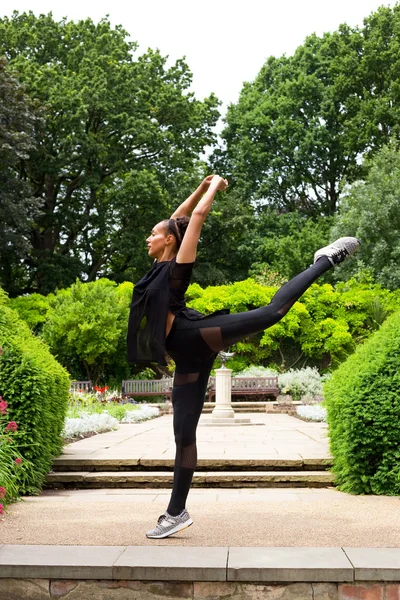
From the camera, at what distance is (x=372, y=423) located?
601 centimetres

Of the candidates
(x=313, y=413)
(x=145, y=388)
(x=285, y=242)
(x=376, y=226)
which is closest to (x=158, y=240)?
(x=313, y=413)

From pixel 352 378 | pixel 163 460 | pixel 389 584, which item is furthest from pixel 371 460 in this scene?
pixel 389 584

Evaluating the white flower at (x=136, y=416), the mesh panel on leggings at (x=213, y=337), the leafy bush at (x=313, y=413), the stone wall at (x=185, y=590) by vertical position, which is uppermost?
the mesh panel on leggings at (x=213, y=337)

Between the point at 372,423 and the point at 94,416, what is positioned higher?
the point at 372,423

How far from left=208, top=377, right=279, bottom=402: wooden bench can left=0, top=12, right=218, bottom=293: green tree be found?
9.60 m

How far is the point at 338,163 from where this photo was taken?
35.2 meters

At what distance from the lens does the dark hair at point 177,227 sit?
4551mm

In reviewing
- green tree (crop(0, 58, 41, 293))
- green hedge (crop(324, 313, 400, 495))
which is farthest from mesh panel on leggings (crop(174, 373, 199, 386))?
green tree (crop(0, 58, 41, 293))

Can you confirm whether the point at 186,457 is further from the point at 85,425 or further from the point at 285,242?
the point at 285,242

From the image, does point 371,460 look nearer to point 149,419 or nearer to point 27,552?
point 27,552

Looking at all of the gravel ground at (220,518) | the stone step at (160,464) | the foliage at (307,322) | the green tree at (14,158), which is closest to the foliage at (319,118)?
the foliage at (307,322)

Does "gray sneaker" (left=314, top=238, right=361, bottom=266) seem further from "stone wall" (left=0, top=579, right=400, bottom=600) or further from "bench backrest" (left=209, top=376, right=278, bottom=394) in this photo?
"bench backrest" (left=209, top=376, right=278, bottom=394)

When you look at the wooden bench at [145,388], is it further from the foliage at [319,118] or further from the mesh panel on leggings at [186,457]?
the mesh panel on leggings at [186,457]

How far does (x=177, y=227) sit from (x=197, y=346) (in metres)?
0.79
